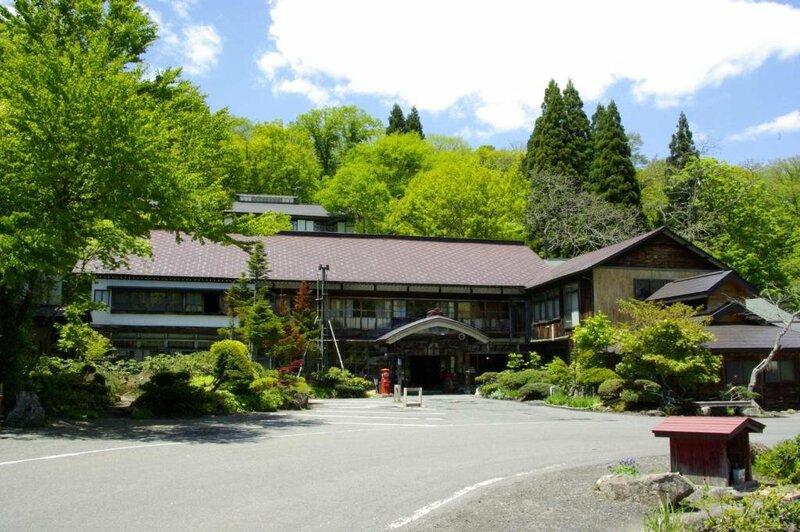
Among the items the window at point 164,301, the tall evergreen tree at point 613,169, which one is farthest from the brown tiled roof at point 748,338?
the tall evergreen tree at point 613,169

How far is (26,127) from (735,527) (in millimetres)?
15399

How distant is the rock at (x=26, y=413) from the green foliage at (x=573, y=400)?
58.4 ft

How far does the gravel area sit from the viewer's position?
304 inches

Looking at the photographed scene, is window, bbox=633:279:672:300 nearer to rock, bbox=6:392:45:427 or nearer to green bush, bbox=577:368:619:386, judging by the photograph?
green bush, bbox=577:368:619:386

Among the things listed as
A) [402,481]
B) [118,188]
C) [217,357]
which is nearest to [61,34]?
[118,188]

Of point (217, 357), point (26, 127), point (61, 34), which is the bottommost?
point (217, 357)

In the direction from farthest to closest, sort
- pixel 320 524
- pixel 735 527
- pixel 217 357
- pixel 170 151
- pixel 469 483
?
1. pixel 217 357
2. pixel 170 151
3. pixel 469 483
4. pixel 320 524
5. pixel 735 527

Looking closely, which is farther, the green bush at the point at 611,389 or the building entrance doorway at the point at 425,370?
the building entrance doorway at the point at 425,370

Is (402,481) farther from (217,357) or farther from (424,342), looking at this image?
(424,342)

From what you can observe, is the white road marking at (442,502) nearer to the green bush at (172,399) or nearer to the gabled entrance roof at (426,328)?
the green bush at (172,399)

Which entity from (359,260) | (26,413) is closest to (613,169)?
(359,260)

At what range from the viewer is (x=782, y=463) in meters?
10.6

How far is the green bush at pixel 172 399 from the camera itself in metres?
19.6

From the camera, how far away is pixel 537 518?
8.02 m
